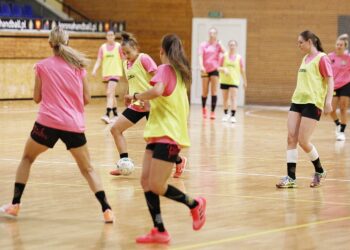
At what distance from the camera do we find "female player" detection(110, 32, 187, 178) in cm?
1254

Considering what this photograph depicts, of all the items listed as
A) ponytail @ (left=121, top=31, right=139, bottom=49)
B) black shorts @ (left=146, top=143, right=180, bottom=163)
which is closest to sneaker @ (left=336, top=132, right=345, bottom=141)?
ponytail @ (left=121, top=31, right=139, bottom=49)

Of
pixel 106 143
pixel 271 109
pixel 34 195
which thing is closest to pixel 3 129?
pixel 106 143

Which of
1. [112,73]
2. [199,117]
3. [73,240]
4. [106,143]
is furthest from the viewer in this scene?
[199,117]

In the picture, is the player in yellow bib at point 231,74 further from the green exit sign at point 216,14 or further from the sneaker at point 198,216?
the sneaker at point 198,216

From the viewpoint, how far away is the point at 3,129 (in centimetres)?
2019

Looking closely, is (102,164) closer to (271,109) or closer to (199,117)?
(199,117)

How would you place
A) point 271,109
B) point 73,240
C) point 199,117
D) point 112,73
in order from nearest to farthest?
point 73,240, point 112,73, point 199,117, point 271,109

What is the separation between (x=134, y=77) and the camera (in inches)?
503

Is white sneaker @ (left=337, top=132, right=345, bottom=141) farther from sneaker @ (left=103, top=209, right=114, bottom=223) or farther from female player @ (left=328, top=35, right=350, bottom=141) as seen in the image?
sneaker @ (left=103, top=209, right=114, bottom=223)

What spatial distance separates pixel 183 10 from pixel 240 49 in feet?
7.66

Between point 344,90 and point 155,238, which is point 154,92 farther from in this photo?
point 344,90

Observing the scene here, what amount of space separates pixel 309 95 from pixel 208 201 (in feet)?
6.70

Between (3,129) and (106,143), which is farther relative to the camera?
(3,129)

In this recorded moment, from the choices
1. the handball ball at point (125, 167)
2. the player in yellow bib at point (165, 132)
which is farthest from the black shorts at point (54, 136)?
the handball ball at point (125, 167)
